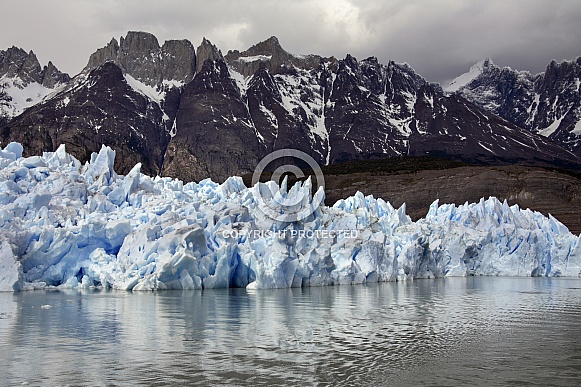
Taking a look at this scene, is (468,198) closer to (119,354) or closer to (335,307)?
(335,307)

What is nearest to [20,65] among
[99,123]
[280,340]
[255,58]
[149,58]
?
[149,58]

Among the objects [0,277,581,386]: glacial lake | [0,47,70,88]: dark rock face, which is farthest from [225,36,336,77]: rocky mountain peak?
[0,277,581,386]: glacial lake

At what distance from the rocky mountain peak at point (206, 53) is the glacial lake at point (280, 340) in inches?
5724

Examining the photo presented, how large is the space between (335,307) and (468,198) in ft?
213

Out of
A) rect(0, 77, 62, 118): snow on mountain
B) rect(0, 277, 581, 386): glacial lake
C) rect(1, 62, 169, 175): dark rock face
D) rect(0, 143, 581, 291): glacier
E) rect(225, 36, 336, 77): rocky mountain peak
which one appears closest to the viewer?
rect(0, 277, 581, 386): glacial lake

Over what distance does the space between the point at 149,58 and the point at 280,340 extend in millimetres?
162245

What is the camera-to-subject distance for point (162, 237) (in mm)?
24109

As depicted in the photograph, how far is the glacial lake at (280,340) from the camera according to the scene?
10.8m

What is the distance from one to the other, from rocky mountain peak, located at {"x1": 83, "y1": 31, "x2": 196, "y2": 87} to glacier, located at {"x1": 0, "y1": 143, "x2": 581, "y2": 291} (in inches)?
5357

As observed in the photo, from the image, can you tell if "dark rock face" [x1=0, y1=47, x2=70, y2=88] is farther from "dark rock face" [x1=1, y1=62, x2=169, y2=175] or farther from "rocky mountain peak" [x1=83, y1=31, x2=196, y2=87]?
"dark rock face" [x1=1, y1=62, x2=169, y2=175]

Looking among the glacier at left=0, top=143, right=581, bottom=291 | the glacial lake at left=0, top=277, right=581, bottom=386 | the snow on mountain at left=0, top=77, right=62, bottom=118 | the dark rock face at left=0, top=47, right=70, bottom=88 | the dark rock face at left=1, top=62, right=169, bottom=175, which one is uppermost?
the dark rock face at left=0, top=47, right=70, bottom=88

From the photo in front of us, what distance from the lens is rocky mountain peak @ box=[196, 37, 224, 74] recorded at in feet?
537

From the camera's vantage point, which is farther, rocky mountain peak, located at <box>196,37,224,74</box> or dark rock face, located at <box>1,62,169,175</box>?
rocky mountain peak, located at <box>196,37,224,74</box>

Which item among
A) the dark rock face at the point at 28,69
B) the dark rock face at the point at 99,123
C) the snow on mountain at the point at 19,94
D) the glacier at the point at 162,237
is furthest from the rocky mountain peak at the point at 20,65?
the glacier at the point at 162,237
